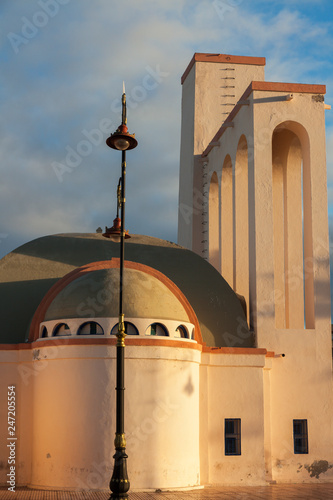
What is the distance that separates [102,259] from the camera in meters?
28.4

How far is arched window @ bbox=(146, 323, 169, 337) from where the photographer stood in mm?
23484

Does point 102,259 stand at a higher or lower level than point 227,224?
lower

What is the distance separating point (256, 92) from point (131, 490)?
16.9 m

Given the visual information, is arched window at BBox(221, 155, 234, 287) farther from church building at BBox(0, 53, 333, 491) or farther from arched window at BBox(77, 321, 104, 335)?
arched window at BBox(77, 321, 104, 335)

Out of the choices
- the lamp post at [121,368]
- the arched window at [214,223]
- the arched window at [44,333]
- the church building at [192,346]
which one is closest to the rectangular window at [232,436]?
the church building at [192,346]

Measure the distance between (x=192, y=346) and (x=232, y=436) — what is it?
415cm

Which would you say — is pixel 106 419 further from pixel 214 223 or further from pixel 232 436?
pixel 214 223

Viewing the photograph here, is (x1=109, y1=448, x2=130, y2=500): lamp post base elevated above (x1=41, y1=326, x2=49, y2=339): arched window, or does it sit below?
below

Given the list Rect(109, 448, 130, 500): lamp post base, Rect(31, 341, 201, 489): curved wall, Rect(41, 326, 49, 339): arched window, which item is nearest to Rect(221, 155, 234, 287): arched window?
Rect(31, 341, 201, 489): curved wall

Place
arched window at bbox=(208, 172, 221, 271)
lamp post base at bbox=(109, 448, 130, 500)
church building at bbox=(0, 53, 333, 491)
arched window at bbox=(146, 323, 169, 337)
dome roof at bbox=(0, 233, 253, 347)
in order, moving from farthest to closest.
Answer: arched window at bbox=(208, 172, 221, 271), dome roof at bbox=(0, 233, 253, 347), arched window at bbox=(146, 323, 169, 337), church building at bbox=(0, 53, 333, 491), lamp post base at bbox=(109, 448, 130, 500)

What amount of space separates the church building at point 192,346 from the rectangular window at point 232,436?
5 centimetres

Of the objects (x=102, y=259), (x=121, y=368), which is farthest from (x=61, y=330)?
(x=121, y=368)

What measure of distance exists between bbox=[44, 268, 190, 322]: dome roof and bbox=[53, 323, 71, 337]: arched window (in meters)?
0.34

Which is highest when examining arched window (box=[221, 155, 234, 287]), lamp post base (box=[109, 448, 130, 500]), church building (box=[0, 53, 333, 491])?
arched window (box=[221, 155, 234, 287])
